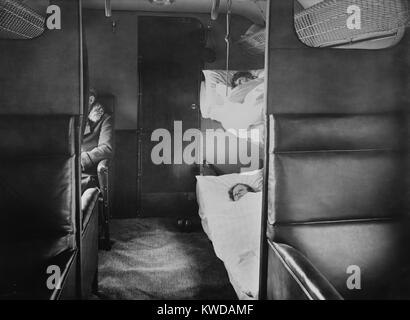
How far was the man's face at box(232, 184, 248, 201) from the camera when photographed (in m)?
3.84

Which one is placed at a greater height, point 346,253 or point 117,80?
point 117,80

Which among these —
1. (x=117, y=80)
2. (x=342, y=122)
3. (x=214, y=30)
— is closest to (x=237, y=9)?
(x=214, y=30)

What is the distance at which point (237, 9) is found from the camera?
511 cm

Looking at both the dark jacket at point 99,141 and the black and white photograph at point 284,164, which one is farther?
the dark jacket at point 99,141

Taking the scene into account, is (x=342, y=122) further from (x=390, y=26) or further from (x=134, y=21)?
(x=134, y=21)

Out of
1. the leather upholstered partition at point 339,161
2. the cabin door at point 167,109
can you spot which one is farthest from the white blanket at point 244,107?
the leather upholstered partition at point 339,161

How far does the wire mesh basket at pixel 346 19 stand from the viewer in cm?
214

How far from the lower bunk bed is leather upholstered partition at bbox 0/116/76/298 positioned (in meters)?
1.00

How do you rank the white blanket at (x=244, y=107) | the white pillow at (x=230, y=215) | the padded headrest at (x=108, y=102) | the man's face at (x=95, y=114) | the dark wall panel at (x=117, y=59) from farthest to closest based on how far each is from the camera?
the dark wall panel at (x=117, y=59) → the padded headrest at (x=108, y=102) → the man's face at (x=95, y=114) → the white blanket at (x=244, y=107) → the white pillow at (x=230, y=215)

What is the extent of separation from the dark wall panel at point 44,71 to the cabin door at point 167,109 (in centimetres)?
327

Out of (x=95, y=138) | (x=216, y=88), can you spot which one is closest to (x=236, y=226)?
(x=216, y=88)

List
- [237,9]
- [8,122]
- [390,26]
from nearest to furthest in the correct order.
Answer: [8,122] < [390,26] < [237,9]

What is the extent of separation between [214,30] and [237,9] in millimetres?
402

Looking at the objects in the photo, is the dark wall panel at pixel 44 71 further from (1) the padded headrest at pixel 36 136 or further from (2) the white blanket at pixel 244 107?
(2) the white blanket at pixel 244 107
